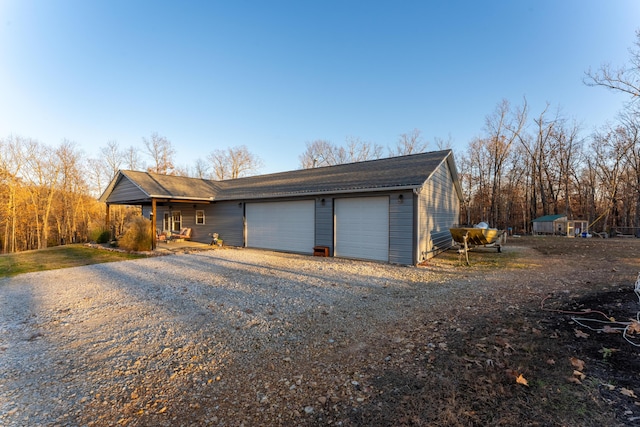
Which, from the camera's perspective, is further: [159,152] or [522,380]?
[159,152]

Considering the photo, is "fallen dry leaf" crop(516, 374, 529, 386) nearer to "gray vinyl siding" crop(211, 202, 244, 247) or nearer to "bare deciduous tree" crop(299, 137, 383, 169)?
"gray vinyl siding" crop(211, 202, 244, 247)

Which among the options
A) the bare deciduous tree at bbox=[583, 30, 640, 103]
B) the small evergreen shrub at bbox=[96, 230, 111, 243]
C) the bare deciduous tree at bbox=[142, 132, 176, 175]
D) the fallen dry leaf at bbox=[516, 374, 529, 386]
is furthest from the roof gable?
the bare deciduous tree at bbox=[142, 132, 176, 175]

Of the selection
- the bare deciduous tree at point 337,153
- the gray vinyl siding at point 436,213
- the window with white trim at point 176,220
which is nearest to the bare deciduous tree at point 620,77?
the gray vinyl siding at point 436,213

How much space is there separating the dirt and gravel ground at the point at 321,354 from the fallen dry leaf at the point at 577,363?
0.10ft

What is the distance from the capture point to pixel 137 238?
40.6 ft

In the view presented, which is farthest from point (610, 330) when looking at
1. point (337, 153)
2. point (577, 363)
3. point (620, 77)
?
point (337, 153)

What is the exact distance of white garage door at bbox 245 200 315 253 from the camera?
37.4 feet

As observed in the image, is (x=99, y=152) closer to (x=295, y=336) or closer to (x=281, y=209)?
(x=281, y=209)

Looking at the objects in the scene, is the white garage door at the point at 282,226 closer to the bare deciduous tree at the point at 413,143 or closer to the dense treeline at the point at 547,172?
the bare deciduous tree at the point at 413,143

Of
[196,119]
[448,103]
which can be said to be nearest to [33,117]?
[196,119]

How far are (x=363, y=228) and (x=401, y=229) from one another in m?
1.44

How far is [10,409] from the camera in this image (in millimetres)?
2301

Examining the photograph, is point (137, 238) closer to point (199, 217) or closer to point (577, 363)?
point (199, 217)

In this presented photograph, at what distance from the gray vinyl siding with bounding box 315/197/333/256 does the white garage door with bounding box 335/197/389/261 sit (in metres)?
0.24
